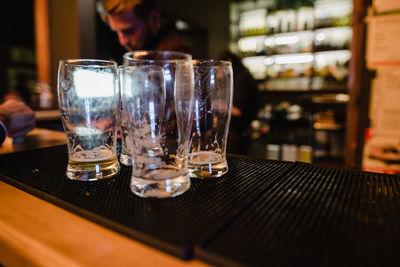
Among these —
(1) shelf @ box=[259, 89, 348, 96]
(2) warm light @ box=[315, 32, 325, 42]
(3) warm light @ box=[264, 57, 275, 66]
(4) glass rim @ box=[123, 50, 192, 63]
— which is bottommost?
(4) glass rim @ box=[123, 50, 192, 63]

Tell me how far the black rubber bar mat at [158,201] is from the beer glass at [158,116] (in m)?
0.03

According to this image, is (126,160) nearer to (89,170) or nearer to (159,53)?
(89,170)

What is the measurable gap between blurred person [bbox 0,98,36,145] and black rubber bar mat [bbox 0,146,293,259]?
34cm

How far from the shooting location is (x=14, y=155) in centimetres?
87

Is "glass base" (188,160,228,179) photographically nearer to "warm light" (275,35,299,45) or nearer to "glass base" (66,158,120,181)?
"glass base" (66,158,120,181)

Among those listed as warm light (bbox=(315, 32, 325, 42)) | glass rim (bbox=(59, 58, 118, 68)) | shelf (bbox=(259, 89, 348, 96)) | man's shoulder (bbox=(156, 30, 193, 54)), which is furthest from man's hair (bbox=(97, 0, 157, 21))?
warm light (bbox=(315, 32, 325, 42))

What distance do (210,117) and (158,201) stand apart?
249 mm

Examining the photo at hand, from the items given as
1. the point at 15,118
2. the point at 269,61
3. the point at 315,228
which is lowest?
the point at 315,228

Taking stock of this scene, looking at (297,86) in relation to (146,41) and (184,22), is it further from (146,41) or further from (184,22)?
(146,41)

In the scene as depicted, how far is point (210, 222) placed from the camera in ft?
1.34

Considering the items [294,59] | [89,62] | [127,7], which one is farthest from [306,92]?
[89,62]

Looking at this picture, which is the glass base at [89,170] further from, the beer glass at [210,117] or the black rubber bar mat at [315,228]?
the black rubber bar mat at [315,228]

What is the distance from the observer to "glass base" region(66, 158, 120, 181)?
0.61m

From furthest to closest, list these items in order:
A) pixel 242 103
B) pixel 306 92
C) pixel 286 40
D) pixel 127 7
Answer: pixel 286 40 < pixel 306 92 < pixel 242 103 < pixel 127 7
